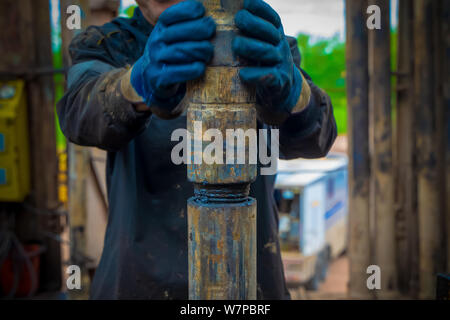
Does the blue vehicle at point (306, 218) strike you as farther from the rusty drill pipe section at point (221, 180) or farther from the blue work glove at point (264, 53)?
the rusty drill pipe section at point (221, 180)

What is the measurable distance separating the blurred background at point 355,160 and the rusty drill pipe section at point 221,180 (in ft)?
9.33

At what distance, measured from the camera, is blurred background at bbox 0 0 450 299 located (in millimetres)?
4246

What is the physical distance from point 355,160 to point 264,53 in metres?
3.39

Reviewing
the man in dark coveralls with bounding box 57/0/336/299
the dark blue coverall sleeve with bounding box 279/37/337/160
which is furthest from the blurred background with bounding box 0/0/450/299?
the dark blue coverall sleeve with bounding box 279/37/337/160

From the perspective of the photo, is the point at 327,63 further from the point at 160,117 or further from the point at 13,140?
Result: the point at 160,117

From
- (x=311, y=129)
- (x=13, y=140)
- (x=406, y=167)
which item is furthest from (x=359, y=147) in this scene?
(x=13, y=140)

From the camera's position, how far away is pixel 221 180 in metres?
1.10

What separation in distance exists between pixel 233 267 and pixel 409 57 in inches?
160

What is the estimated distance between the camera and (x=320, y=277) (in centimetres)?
710

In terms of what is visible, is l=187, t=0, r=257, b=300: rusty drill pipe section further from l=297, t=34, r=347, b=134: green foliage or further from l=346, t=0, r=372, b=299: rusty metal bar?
l=297, t=34, r=347, b=134: green foliage

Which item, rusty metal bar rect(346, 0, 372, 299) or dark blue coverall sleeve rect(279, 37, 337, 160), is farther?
rusty metal bar rect(346, 0, 372, 299)

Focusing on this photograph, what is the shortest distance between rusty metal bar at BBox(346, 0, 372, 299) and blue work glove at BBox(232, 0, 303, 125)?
3.18 m
